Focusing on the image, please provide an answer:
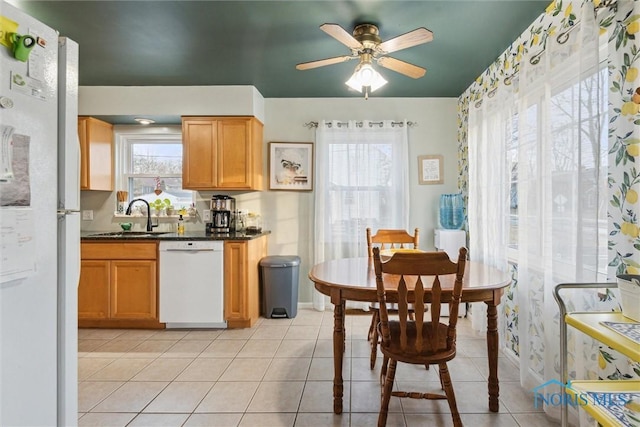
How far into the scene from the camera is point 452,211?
3.71m

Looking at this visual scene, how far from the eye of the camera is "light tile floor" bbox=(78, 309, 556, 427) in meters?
1.88

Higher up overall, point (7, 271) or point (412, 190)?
point (412, 190)

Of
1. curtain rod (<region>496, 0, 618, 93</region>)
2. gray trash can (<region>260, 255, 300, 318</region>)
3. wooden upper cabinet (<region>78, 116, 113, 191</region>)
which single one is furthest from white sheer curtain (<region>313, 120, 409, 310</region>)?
wooden upper cabinet (<region>78, 116, 113, 191</region>)

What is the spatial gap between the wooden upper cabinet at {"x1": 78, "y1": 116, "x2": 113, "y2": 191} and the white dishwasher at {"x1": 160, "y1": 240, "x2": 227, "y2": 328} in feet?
3.92

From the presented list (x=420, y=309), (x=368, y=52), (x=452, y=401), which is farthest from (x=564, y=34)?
(x=452, y=401)

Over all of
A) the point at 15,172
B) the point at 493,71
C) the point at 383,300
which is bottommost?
the point at 383,300

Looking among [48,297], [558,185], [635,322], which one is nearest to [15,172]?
[48,297]

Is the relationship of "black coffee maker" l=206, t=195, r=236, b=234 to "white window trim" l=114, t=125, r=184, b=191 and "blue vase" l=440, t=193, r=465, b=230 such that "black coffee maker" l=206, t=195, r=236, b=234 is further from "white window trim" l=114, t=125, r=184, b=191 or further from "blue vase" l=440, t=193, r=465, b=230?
"blue vase" l=440, t=193, r=465, b=230

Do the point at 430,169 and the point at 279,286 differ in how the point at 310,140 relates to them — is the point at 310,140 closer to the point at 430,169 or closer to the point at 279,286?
the point at 430,169

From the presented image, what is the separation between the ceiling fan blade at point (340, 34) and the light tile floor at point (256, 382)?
2.22 meters

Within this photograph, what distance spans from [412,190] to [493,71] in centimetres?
147

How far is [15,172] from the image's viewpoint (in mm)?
982

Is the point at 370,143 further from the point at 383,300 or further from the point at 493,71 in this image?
the point at 383,300

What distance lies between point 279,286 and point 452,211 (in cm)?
208
